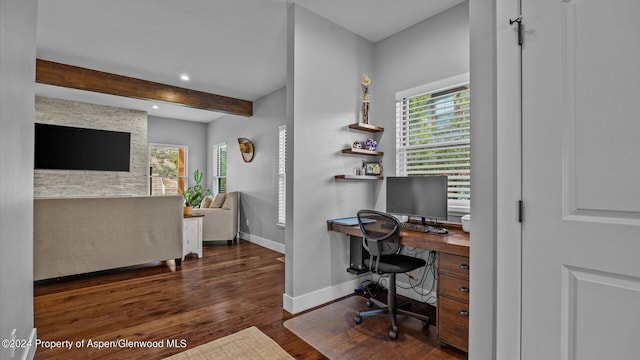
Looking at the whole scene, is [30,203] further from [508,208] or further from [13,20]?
[508,208]

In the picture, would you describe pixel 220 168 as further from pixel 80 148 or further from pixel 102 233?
pixel 102 233

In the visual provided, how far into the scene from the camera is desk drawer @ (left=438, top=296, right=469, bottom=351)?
1.88 m

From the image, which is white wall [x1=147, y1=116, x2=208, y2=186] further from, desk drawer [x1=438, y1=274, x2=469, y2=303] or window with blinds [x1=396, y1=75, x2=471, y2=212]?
desk drawer [x1=438, y1=274, x2=469, y2=303]

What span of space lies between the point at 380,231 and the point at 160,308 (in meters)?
2.14

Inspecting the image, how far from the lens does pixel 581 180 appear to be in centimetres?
103

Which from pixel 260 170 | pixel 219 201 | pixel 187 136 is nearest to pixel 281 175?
pixel 260 170

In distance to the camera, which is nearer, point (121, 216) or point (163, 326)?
point (163, 326)

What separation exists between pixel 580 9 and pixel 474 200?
2.65ft

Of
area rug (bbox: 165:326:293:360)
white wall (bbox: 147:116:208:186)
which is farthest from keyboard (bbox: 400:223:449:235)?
white wall (bbox: 147:116:208:186)

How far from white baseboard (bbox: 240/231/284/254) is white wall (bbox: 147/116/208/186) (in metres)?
2.41

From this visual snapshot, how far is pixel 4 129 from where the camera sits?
127cm

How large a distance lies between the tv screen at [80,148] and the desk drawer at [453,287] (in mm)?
6331

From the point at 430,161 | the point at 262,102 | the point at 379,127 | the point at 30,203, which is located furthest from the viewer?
the point at 262,102

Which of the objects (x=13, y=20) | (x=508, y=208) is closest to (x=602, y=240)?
(x=508, y=208)
